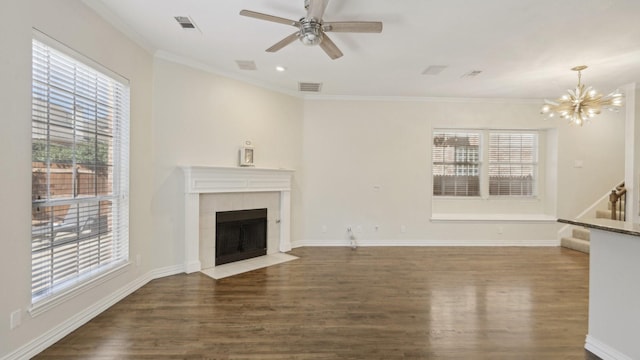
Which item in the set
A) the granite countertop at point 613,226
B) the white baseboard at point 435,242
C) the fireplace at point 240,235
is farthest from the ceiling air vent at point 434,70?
the fireplace at point 240,235

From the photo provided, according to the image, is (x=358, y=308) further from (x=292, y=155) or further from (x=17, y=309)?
(x=292, y=155)

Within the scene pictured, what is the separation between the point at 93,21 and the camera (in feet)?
9.04

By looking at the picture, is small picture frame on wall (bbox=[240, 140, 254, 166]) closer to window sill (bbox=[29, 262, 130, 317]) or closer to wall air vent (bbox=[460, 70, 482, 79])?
window sill (bbox=[29, 262, 130, 317])

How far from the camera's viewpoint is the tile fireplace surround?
3980 millimetres

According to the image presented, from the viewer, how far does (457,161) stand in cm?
621

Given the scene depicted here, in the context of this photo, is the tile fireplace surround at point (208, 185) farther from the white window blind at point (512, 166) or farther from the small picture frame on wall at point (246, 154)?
the white window blind at point (512, 166)

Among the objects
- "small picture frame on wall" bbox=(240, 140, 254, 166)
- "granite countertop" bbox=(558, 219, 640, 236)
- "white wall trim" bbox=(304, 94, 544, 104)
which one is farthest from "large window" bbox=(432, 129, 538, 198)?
"granite countertop" bbox=(558, 219, 640, 236)

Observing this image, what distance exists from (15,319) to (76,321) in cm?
59

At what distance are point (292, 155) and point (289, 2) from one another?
304 cm

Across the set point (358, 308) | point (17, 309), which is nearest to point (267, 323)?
point (358, 308)

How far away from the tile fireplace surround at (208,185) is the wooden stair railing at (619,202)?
5.62 meters

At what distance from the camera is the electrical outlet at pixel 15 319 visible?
2025mm

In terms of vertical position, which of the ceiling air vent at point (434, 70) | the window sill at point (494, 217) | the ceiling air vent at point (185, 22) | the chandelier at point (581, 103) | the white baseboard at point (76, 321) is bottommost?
the white baseboard at point (76, 321)

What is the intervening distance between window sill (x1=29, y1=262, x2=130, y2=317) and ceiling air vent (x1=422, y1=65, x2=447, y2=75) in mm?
4658
